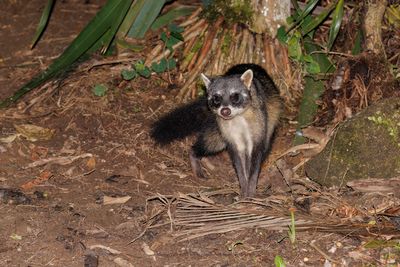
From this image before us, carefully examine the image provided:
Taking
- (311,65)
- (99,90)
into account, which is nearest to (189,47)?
(99,90)

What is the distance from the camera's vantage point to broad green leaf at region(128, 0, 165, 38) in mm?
7422

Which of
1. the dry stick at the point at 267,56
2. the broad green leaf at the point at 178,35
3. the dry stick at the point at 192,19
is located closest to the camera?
the dry stick at the point at 267,56

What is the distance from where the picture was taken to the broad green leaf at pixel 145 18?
24.3 ft

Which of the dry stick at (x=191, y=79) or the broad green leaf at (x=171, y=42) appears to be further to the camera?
the broad green leaf at (x=171, y=42)

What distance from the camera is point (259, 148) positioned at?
632cm

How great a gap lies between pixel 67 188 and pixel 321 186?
6.52ft

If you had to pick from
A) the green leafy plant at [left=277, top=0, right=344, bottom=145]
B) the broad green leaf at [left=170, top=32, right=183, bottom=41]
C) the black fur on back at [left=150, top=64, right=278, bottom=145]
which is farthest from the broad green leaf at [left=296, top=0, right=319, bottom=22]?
the broad green leaf at [left=170, top=32, right=183, bottom=41]

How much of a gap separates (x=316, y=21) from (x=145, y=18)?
1672 millimetres

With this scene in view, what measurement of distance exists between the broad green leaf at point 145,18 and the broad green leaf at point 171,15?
0.70ft

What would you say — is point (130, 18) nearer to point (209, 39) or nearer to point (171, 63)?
point (171, 63)

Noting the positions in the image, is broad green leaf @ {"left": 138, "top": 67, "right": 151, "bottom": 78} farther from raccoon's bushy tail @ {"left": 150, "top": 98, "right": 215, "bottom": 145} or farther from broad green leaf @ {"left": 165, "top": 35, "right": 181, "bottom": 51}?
raccoon's bushy tail @ {"left": 150, "top": 98, "right": 215, "bottom": 145}

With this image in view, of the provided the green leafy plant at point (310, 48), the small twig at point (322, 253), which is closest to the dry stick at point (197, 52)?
the green leafy plant at point (310, 48)

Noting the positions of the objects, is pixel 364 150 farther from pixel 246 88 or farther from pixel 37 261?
pixel 37 261

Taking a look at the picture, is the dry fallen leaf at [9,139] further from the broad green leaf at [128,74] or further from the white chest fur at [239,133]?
the white chest fur at [239,133]
